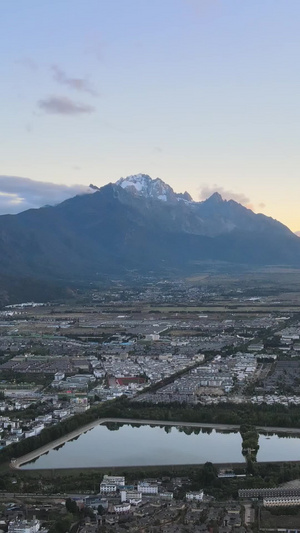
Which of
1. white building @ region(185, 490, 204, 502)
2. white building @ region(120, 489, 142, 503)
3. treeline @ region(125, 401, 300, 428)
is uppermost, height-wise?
treeline @ region(125, 401, 300, 428)

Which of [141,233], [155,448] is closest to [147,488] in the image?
[155,448]

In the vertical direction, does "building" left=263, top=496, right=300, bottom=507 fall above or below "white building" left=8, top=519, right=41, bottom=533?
above

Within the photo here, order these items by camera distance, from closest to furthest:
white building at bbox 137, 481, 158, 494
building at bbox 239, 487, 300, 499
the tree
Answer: the tree, building at bbox 239, 487, 300, 499, white building at bbox 137, 481, 158, 494

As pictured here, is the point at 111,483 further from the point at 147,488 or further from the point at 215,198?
the point at 215,198

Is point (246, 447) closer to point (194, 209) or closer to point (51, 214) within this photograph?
point (51, 214)

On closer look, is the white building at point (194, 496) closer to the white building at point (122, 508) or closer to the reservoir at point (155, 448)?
the white building at point (122, 508)

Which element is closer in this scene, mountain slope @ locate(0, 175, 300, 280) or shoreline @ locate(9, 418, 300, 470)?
shoreline @ locate(9, 418, 300, 470)

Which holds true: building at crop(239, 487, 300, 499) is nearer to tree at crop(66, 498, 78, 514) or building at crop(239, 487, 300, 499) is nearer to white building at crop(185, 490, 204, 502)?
white building at crop(185, 490, 204, 502)

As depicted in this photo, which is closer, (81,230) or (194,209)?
(81,230)

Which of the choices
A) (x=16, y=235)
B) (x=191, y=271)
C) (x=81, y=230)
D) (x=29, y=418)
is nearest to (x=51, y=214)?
(x=81, y=230)

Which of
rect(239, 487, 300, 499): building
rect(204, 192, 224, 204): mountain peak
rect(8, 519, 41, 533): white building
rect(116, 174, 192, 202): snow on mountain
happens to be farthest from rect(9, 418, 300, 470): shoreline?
rect(204, 192, 224, 204): mountain peak
